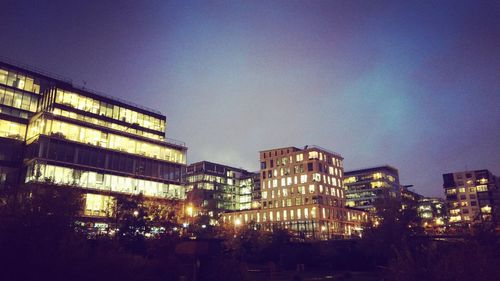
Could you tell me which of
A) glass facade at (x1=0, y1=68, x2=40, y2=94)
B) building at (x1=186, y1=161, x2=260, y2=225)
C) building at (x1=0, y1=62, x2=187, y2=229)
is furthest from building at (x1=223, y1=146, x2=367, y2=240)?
glass facade at (x1=0, y1=68, x2=40, y2=94)

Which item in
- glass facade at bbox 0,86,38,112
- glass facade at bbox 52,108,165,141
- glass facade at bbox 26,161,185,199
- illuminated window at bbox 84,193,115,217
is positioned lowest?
illuminated window at bbox 84,193,115,217

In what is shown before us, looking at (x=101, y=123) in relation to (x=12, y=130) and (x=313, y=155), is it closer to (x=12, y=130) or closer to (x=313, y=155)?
(x=12, y=130)

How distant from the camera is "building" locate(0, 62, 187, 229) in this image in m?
75.5

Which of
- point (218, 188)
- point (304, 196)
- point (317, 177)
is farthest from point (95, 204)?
point (218, 188)

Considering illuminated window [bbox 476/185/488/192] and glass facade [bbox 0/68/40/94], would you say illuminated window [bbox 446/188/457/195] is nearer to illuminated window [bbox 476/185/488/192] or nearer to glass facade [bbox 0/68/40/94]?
illuminated window [bbox 476/185/488/192]

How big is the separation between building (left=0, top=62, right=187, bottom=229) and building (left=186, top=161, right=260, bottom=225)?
71804mm

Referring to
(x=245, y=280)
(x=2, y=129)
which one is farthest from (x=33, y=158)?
(x=245, y=280)

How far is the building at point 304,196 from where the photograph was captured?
130375 mm

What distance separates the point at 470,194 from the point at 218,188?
123m

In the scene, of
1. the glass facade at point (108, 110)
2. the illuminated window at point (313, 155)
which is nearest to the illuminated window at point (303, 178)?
the illuminated window at point (313, 155)

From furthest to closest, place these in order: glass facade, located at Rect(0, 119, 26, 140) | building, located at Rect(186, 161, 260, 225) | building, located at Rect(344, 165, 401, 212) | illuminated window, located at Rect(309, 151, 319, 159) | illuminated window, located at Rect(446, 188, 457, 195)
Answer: building, located at Rect(344, 165, 401, 212)
illuminated window, located at Rect(446, 188, 457, 195)
building, located at Rect(186, 161, 260, 225)
illuminated window, located at Rect(309, 151, 319, 159)
glass facade, located at Rect(0, 119, 26, 140)

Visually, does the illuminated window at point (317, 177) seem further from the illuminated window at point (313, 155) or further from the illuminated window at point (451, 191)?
the illuminated window at point (451, 191)

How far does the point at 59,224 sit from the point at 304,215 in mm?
110375

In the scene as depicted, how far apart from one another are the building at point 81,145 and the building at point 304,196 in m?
45.9
